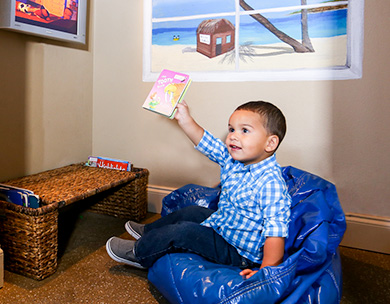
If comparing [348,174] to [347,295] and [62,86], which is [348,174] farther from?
[62,86]

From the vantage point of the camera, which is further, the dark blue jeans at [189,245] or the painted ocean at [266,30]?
the painted ocean at [266,30]

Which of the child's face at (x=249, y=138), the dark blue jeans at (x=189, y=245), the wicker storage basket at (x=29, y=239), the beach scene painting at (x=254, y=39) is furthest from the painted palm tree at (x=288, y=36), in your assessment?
the wicker storage basket at (x=29, y=239)

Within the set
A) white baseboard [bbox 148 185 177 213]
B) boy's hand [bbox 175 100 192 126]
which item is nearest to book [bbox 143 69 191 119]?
boy's hand [bbox 175 100 192 126]

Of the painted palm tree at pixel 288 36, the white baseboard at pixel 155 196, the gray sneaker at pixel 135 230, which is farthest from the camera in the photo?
the white baseboard at pixel 155 196

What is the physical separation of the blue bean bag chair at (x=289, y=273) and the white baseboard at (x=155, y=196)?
0.85 m

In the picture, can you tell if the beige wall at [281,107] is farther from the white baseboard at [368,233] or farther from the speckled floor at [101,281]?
the speckled floor at [101,281]

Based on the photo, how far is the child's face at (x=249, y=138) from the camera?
1.13 meters

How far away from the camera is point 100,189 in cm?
155

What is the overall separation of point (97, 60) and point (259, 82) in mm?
985

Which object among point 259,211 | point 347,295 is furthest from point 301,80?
point 347,295

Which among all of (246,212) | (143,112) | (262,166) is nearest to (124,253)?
(246,212)

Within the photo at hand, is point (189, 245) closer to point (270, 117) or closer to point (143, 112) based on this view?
point (270, 117)

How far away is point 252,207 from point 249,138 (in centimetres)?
23

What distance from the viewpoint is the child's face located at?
113 centimetres
